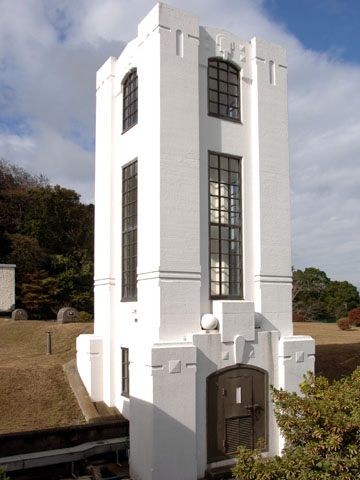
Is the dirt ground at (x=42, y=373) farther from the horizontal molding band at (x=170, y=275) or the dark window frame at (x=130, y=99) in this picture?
the dark window frame at (x=130, y=99)

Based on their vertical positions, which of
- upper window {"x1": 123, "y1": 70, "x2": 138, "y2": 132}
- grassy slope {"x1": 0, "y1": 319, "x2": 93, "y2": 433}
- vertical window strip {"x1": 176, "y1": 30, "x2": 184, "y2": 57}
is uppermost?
vertical window strip {"x1": 176, "y1": 30, "x2": 184, "y2": 57}

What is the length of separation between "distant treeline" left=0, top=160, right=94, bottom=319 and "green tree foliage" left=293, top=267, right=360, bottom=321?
29179 mm

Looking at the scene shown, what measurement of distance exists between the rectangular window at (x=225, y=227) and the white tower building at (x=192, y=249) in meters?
0.04

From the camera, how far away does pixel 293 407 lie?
7973 millimetres

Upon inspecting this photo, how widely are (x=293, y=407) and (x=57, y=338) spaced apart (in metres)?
13.1

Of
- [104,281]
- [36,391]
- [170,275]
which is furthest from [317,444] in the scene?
[36,391]

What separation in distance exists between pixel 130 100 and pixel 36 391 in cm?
850

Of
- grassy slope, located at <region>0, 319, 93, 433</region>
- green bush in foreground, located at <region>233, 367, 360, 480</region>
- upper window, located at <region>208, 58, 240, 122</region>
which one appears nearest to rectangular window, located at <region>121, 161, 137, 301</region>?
upper window, located at <region>208, 58, 240, 122</region>

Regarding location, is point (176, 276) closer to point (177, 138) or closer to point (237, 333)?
point (237, 333)

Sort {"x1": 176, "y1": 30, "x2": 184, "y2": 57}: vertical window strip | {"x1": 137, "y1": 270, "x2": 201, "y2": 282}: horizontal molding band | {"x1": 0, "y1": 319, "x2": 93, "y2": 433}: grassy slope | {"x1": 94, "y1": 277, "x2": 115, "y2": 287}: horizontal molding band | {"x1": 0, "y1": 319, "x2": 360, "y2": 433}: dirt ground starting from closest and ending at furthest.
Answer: {"x1": 137, "y1": 270, "x2": 201, "y2": 282}: horizontal molding band < {"x1": 176, "y1": 30, "x2": 184, "y2": 57}: vertical window strip < {"x1": 0, "y1": 319, "x2": 93, "y2": 433}: grassy slope < {"x1": 0, "y1": 319, "x2": 360, "y2": 433}: dirt ground < {"x1": 94, "y1": 277, "x2": 115, "y2": 287}: horizontal molding band

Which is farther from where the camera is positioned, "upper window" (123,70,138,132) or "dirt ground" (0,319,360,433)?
"upper window" (123,70,138,132)

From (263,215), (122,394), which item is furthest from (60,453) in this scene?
(263,215)

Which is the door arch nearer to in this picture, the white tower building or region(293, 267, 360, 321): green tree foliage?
→ the white tower building

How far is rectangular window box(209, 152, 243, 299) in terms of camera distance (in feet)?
39.7
